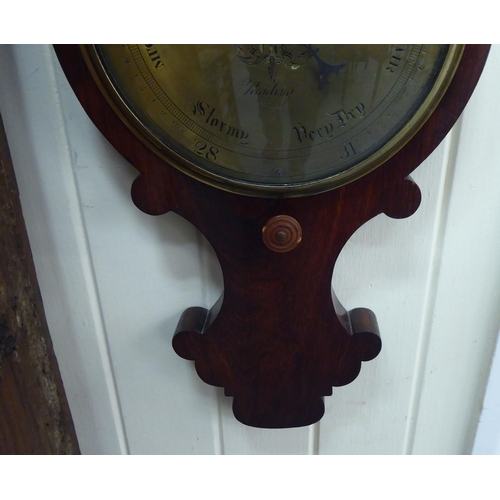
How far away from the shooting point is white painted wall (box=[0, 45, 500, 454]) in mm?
481

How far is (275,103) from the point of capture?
0.40 m

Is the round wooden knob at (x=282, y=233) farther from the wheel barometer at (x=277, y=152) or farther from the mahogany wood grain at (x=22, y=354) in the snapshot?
the mahogany wood grain at (x=22, y=354)

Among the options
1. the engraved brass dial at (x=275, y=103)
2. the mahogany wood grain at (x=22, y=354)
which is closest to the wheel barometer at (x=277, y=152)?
the engraved brass dial at (x=275, y=103)

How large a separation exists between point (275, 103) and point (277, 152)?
0.14 ft

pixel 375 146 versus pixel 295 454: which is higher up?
pixel 375 146

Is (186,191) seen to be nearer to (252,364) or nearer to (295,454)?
(252,364)

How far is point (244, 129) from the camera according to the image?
0.41 m

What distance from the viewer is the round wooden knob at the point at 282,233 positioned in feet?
1.41

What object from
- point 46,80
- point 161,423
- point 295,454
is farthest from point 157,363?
point 46,80

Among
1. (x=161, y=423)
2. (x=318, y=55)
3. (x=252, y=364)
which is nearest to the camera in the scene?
(x=318, y=55)

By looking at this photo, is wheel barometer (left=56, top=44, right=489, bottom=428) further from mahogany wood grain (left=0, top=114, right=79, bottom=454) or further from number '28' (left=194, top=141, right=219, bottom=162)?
mahogany wood grain (left=0, top=114, right=79, bottom=454)

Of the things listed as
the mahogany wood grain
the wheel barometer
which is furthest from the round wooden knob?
the mahogany wood grain

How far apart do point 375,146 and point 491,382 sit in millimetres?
345

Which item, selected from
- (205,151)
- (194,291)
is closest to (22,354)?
(194,291)
